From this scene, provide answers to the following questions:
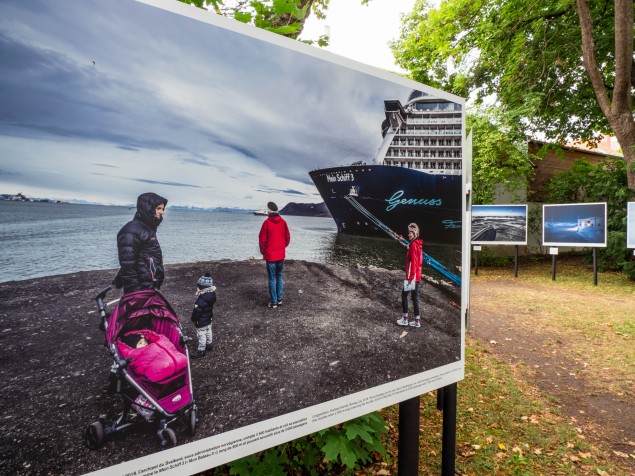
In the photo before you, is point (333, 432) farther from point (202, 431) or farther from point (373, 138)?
point (373, 138)

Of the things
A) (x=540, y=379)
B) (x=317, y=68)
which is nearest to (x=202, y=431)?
(x=317, y=68)

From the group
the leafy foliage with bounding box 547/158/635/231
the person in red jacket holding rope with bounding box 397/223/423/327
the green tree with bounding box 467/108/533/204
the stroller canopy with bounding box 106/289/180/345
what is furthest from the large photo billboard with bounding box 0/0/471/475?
the leafy foliage with bounding box 547/158/635/231

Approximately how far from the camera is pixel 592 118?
39.7ft

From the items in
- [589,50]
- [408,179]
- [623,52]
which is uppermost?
[589,50]

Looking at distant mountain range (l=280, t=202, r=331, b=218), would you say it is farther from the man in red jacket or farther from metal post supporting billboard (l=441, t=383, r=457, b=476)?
metal post supporting billboard (l=441, t=383, r=457, b=476)

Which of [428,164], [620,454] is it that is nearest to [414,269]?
[428,164]

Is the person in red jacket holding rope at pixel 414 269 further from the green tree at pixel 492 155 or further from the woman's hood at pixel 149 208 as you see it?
the green tree at pixel 492 155

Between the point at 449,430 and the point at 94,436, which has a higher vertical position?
the point at 94,436

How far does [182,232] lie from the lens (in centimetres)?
125

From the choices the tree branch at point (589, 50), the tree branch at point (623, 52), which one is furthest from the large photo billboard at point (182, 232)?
the tree branch at point (589, 50)

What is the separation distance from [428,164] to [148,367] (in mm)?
1699

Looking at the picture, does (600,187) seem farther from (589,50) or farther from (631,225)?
(589,50)

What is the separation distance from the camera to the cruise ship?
69.6 inches

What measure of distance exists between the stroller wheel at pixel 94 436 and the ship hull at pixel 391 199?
3.77ft
